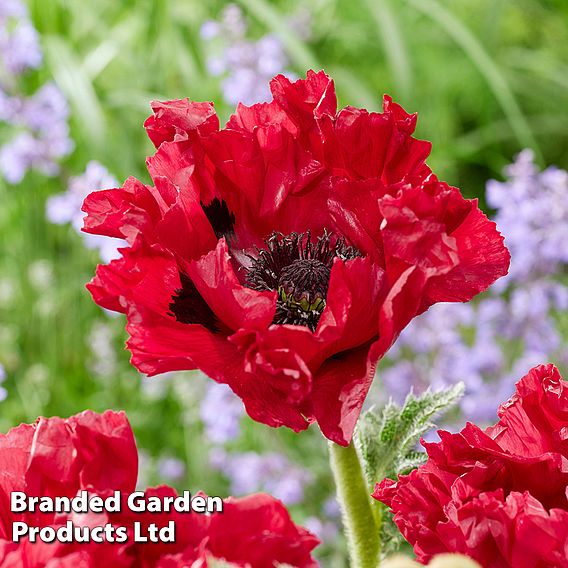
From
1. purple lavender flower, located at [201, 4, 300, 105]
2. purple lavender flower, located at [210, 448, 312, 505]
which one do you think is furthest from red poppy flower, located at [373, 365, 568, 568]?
purple lavender flower, located at [201, 4, 300, 105]

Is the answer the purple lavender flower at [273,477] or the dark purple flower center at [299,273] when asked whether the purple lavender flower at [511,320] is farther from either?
the dark purple flower center at [299,273]

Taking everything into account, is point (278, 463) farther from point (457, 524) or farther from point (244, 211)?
point (457, 524)

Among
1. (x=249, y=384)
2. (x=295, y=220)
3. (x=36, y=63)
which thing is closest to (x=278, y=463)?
(x=36, y=63)

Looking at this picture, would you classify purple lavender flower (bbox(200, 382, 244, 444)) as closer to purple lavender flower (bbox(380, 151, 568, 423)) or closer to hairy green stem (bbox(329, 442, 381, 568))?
purple lavender flower (bbox(380, 151, 568, 423))

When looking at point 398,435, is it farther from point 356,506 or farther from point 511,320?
point 511,320

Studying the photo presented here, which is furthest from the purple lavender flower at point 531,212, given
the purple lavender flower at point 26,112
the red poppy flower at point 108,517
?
the red poppy flower at point 108,517
